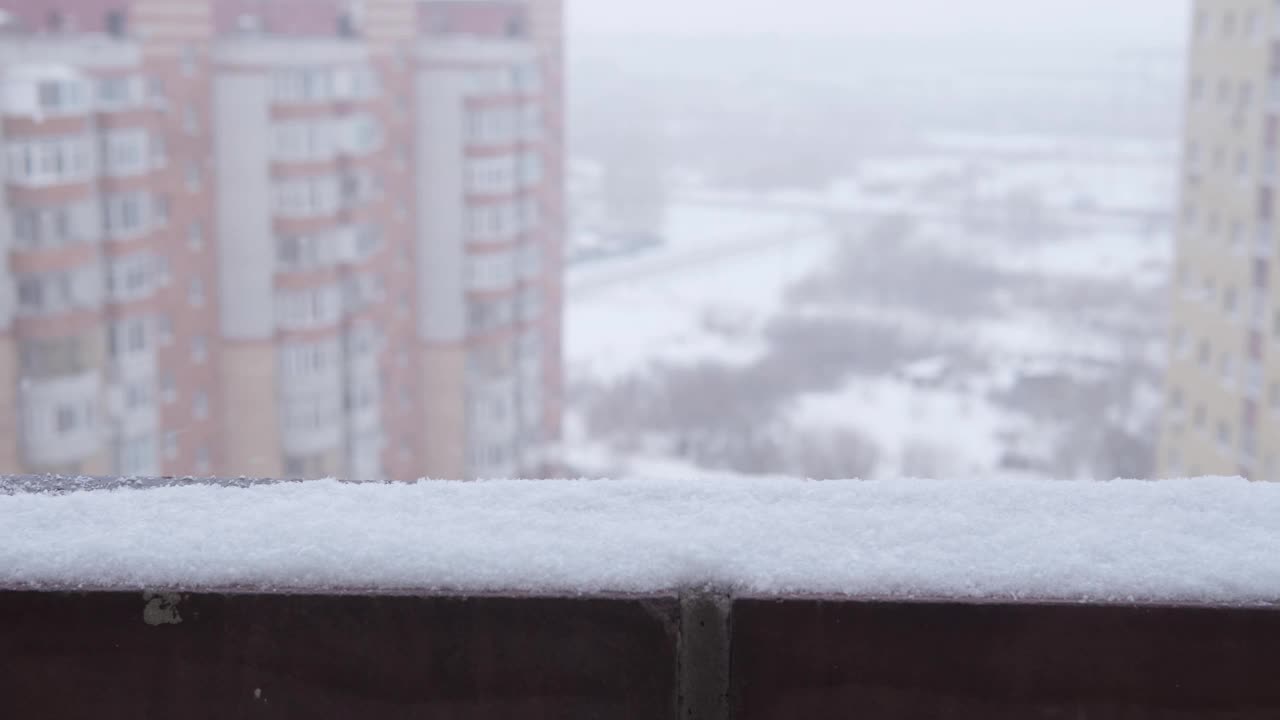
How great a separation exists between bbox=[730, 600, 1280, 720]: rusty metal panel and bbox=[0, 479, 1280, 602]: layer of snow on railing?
17mm

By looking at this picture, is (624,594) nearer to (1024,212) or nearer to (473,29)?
(473,29)

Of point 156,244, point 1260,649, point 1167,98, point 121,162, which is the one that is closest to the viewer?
point 1260,649

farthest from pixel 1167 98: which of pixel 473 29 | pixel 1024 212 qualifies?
pixel 473 29

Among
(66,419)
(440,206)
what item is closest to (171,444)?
(66,419)

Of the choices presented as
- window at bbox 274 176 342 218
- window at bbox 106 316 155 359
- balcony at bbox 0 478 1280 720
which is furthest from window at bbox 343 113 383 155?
balcony at bbox 0 478 1280 720

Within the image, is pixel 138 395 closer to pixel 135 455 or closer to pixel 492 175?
pixel 135 455

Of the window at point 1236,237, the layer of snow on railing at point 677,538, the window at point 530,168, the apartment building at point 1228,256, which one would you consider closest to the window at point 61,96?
the window at point 530,168

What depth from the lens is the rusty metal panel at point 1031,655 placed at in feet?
3.46

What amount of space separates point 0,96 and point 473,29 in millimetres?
8330

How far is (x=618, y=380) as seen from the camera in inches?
1155

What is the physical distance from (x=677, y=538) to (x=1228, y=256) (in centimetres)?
2263

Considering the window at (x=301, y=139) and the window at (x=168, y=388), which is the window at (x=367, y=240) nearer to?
the window at (x=301, y=139)

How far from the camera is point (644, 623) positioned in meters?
1.07

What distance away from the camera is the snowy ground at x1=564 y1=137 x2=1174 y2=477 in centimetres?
2752
